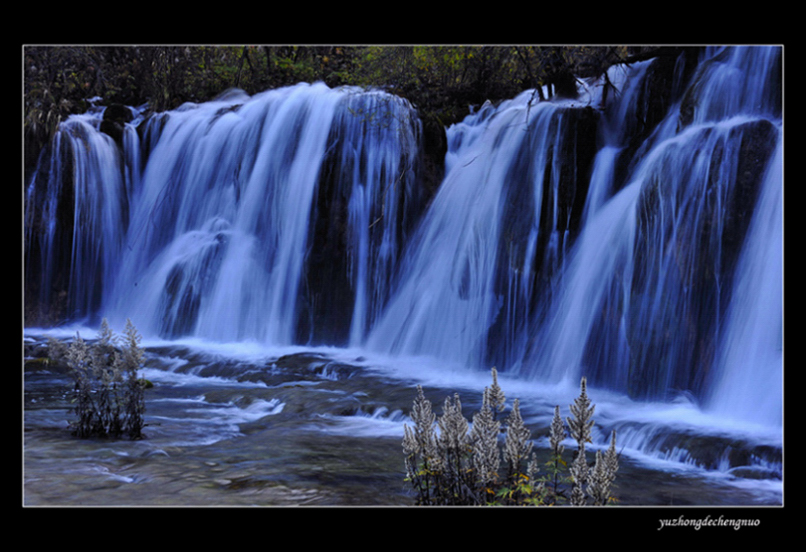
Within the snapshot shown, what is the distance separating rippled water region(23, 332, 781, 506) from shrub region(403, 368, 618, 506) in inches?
16.7

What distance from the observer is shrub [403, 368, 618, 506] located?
10.6ft

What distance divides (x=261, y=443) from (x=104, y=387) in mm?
1163

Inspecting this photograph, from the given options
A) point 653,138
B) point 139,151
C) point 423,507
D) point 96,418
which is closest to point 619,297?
point 653,138

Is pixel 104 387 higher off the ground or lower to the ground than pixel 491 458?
higher

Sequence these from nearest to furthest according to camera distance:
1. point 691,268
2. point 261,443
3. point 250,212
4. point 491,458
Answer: point 491,458
point 261,443
point 691,268
point 250,212

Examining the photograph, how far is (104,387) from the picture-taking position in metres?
4.30

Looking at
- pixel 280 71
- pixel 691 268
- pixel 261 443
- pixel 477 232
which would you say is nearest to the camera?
pixel 261 443

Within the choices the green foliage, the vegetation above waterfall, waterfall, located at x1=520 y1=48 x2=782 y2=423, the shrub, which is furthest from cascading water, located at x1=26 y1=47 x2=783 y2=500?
the shrub

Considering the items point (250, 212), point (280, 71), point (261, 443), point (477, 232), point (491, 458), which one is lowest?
point (261, 443)

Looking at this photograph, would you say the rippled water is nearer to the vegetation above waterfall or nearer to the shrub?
the shrub

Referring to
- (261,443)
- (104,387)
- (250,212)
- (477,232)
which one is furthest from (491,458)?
(250,212)

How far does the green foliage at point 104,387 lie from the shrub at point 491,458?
203cm

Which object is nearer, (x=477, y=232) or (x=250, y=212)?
(x=477, y=232)

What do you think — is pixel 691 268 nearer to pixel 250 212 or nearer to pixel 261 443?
pixel 261 443
